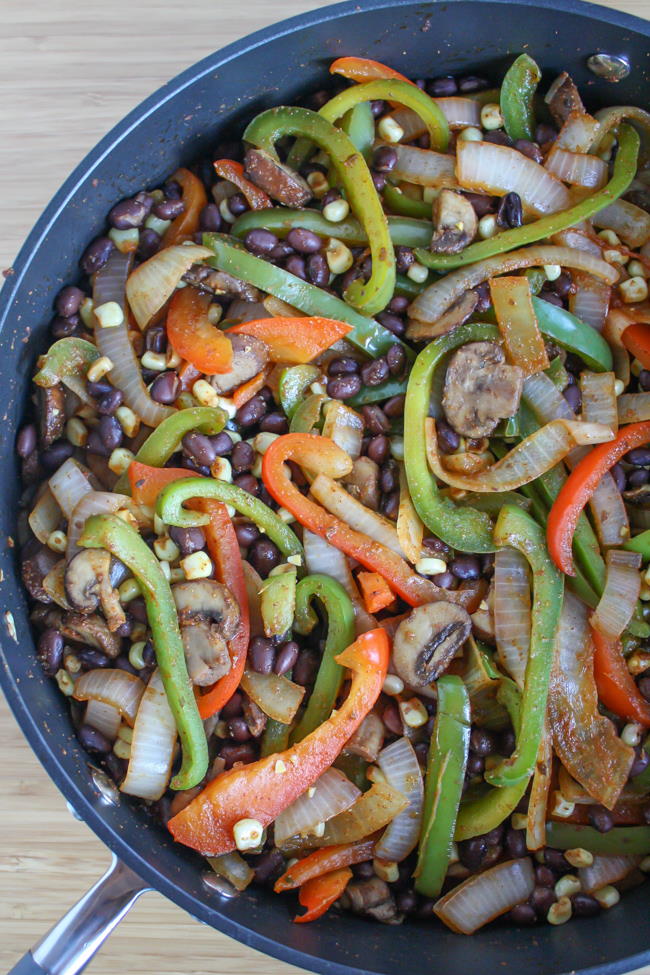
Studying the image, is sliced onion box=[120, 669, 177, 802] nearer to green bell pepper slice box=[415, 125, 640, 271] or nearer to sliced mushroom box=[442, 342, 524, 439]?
sliced mushroom box=[442, 342, 524, 439]

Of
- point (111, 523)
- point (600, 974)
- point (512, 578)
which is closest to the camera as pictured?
point (600, 974)

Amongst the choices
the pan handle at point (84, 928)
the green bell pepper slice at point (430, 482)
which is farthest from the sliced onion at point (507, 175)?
the pan handle at point (84, 928)

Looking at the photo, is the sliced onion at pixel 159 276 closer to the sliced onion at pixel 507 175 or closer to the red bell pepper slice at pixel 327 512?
the red bell pepper slice at pixel 327 512

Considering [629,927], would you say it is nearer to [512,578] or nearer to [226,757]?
[512,578]

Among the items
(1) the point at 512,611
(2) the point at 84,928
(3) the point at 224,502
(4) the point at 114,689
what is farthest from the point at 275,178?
(2) the point at 84,928

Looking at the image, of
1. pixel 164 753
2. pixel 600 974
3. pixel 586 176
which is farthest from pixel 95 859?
pixel 586 176

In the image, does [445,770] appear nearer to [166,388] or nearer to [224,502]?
[224,502]

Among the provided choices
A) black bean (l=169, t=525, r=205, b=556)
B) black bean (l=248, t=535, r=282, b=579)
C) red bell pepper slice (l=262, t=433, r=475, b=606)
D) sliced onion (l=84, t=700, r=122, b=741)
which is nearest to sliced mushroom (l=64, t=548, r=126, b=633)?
black bean (l=169, t=525, r=205, b=556)
